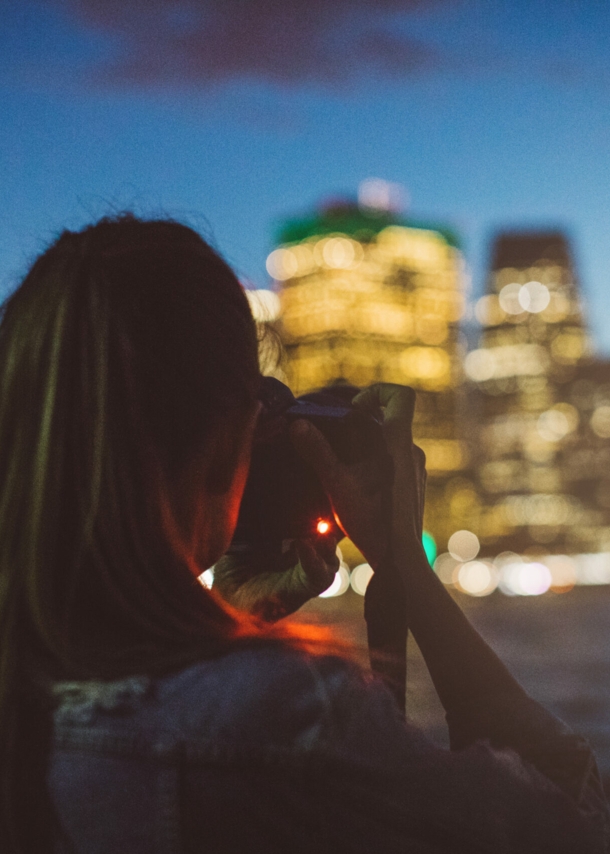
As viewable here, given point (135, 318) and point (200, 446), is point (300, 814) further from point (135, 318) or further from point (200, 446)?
point (135, 318)

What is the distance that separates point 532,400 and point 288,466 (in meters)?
148

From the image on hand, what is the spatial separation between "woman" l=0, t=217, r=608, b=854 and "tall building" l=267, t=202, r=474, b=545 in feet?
391

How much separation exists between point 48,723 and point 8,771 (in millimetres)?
70

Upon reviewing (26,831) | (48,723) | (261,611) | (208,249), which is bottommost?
(26,831)

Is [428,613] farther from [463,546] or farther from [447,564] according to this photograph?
[463,546]

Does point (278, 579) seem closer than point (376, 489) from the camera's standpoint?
No

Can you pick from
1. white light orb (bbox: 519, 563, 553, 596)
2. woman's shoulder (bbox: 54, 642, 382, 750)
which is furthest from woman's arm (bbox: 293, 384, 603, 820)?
white light orb (bbox: 519, 563, 553, 596)

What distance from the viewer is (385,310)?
133250 millimetres

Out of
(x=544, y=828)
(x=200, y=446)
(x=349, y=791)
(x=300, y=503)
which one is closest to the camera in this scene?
(x=349, y=791)

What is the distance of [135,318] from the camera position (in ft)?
4.43

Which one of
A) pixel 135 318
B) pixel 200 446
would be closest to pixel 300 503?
pixel 200 446

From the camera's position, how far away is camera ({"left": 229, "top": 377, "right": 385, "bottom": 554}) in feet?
5.47

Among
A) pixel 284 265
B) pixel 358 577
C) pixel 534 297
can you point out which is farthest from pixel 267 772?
pixel 534 297

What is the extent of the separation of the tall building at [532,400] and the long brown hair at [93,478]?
133958mm
